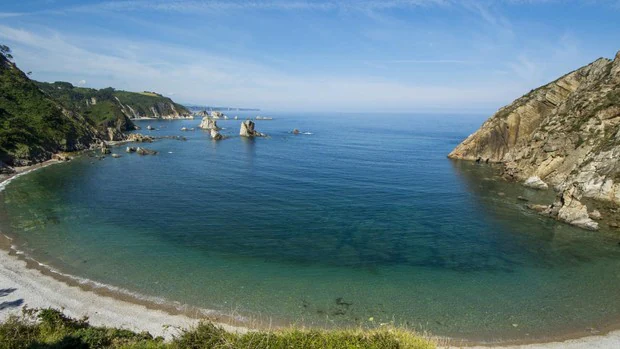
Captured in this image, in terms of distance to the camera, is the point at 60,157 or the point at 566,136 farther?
the point at 60,157

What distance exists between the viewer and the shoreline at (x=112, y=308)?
2880cm

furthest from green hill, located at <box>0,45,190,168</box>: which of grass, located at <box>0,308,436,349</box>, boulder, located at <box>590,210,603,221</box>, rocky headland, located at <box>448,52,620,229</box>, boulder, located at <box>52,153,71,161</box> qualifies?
boulder, located at <box>590,210,603,221</box>

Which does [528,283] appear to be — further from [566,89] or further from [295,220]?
[566,89]

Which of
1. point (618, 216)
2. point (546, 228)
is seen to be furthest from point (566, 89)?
point (546, 228)

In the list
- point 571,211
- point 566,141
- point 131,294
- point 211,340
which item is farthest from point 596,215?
point 131,294

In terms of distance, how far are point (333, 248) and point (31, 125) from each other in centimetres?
10780

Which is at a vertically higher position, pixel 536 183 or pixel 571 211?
pixel 536 183

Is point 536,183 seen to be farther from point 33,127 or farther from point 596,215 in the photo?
point 33,127

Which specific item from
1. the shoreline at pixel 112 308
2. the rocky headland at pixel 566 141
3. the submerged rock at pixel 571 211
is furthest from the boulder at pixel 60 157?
the rocky headland at pixel 566 141

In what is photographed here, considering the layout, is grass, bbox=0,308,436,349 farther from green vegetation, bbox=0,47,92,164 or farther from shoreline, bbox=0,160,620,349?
green vegetation, bbox=0,47,92,164

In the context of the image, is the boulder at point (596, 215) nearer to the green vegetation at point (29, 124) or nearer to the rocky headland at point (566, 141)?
the rocky headland at point (566, 141)

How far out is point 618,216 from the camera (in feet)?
192

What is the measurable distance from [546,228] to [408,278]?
31.3 m

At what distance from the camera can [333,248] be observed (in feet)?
150
